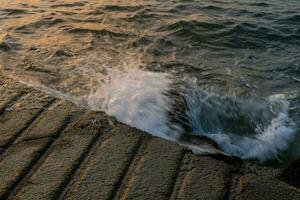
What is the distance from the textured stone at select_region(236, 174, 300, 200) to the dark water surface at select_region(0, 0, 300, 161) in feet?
2.34

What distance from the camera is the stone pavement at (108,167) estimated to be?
2244mm

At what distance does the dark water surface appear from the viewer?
3316 millimetres

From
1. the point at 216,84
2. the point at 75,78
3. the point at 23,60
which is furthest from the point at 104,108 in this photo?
the point at 23,60

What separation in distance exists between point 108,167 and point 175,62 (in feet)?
7.33

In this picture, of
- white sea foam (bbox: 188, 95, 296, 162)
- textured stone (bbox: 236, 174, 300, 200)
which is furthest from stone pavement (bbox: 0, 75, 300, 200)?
white sea foam (bbox: 188, 95, 296, 162)

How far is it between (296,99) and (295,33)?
1.82 m

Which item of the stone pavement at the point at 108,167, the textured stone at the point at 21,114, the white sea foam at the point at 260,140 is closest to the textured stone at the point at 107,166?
the stone pavement at the point at 108,167

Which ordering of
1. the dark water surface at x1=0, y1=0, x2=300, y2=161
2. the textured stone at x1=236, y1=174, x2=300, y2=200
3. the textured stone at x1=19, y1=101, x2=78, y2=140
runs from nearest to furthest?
the textured stone at x1=236, y1=174, x2=300, y2=200 → the textured stone at x1=19, y1=101, x2=78, y2=140 → the dark water surface at x1=0, y1=0, x2=300, y2=161

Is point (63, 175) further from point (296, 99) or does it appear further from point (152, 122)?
point (296, 99)

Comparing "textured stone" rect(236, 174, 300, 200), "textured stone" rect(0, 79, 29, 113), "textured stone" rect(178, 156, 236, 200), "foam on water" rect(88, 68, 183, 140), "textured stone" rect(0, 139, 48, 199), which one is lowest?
"foam on water" rect(88, 68, 183, 140)

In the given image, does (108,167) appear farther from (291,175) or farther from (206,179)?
(291,175)

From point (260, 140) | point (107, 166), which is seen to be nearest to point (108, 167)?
point (107, 166)

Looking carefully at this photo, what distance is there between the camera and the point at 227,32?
17.7 feet

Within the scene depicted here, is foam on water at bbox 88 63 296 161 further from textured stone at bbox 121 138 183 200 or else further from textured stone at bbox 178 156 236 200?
textured stone at bbox 178 156 236 200
